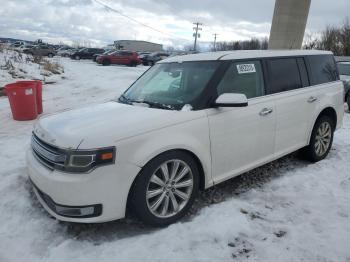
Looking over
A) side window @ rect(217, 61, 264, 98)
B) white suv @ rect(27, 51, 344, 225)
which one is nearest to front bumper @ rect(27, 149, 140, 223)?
white suv @ rect(27, 51, 344, 225)

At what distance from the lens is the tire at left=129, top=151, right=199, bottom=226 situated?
2.96 meters

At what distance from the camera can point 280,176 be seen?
450 centimetres

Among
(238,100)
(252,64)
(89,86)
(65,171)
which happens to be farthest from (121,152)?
(89,86)

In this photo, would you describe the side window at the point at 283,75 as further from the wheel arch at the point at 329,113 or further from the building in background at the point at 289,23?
the building in background at the point at 289,23

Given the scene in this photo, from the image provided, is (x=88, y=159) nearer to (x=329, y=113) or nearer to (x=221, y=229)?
(x=221, y=229)

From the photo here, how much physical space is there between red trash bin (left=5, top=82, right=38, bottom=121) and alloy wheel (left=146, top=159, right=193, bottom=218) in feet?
18.7

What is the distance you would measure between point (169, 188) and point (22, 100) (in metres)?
5.81

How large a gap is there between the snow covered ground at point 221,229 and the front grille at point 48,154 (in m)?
0.67

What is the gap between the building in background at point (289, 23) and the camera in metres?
20.8

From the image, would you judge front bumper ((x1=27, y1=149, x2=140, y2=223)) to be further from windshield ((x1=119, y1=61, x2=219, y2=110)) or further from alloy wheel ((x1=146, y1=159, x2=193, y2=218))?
windshield ((x1=119, y1=61, x2=219, y2=110))

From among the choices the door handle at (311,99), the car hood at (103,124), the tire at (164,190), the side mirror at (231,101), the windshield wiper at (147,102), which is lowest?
the tire at (164,190)

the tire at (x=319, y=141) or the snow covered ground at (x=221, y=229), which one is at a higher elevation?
the tire at (x=319, y=141)

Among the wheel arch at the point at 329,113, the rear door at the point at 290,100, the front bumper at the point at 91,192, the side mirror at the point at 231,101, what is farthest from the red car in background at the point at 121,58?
the front bumper at the point at 91,192

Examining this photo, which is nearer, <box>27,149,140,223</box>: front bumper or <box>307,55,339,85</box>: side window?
<box>27,149,140,223</box>: front bumper
